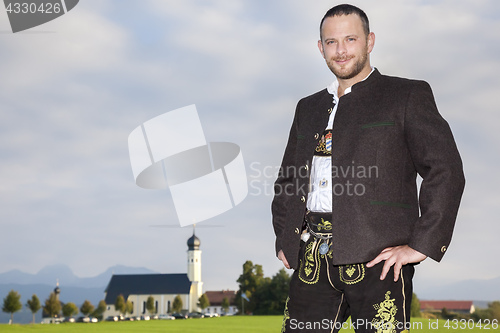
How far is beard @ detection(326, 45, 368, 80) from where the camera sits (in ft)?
13.6

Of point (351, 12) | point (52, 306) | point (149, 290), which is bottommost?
point (52, 306)

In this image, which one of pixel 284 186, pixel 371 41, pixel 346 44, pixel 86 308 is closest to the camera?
pixel 346 44

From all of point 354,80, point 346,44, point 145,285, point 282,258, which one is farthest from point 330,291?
point 145,285

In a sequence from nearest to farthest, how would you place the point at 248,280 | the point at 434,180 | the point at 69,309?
the point at 434,180 → the point at 248,280 → the point at 69,309

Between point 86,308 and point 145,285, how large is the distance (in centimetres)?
3839

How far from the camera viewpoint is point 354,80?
14.2ft

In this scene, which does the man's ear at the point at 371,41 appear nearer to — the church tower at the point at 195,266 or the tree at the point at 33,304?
the tree at the point at 33,304

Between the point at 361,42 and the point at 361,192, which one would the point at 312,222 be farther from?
the point at 361,42

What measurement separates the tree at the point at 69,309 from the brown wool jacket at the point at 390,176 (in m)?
100

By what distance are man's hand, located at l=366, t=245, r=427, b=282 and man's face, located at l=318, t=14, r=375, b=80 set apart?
1.38 m

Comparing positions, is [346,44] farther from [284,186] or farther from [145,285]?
[145,285]

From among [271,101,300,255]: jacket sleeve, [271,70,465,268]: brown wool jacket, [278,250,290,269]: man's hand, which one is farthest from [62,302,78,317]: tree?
[271,70,465,268]: brown wool jacket

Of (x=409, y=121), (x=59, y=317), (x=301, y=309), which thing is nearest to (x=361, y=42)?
(x=409, y=121)

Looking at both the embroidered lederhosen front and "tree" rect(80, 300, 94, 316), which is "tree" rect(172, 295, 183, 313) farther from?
the embroidered lederhosen front
